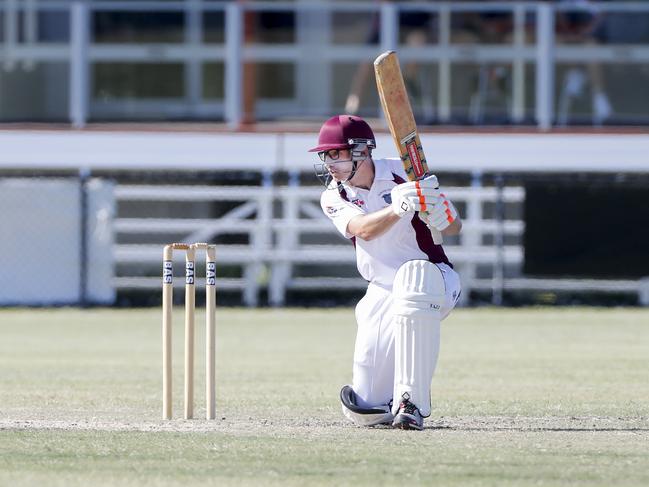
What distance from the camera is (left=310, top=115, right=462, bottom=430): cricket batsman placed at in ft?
25.2

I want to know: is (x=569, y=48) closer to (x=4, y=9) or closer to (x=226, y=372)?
(x=4, y=9)

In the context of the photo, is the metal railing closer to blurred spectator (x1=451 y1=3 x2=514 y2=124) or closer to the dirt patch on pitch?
blurred spectator (x1=451 y1=3 x2=514 y2=124)

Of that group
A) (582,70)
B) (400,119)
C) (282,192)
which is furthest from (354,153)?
(582,70)

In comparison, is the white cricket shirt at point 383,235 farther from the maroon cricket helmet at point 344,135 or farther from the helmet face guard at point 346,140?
the maroon cricket helmet at point 344,135

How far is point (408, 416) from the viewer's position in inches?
301

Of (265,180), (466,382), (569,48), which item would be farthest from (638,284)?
(466,382)

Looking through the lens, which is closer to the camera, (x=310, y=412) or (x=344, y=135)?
(x=344, y=135)

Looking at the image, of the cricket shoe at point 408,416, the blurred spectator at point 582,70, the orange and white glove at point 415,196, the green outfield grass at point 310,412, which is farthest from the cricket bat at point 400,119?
the blurred spectator at point 582,70

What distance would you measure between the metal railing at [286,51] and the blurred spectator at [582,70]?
0.34ft

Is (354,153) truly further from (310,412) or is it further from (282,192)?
(282,192)

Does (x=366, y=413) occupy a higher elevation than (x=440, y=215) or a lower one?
lower

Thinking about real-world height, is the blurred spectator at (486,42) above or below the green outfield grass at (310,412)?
above

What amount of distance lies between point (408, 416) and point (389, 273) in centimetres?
83

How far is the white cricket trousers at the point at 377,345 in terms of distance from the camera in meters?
7.98
